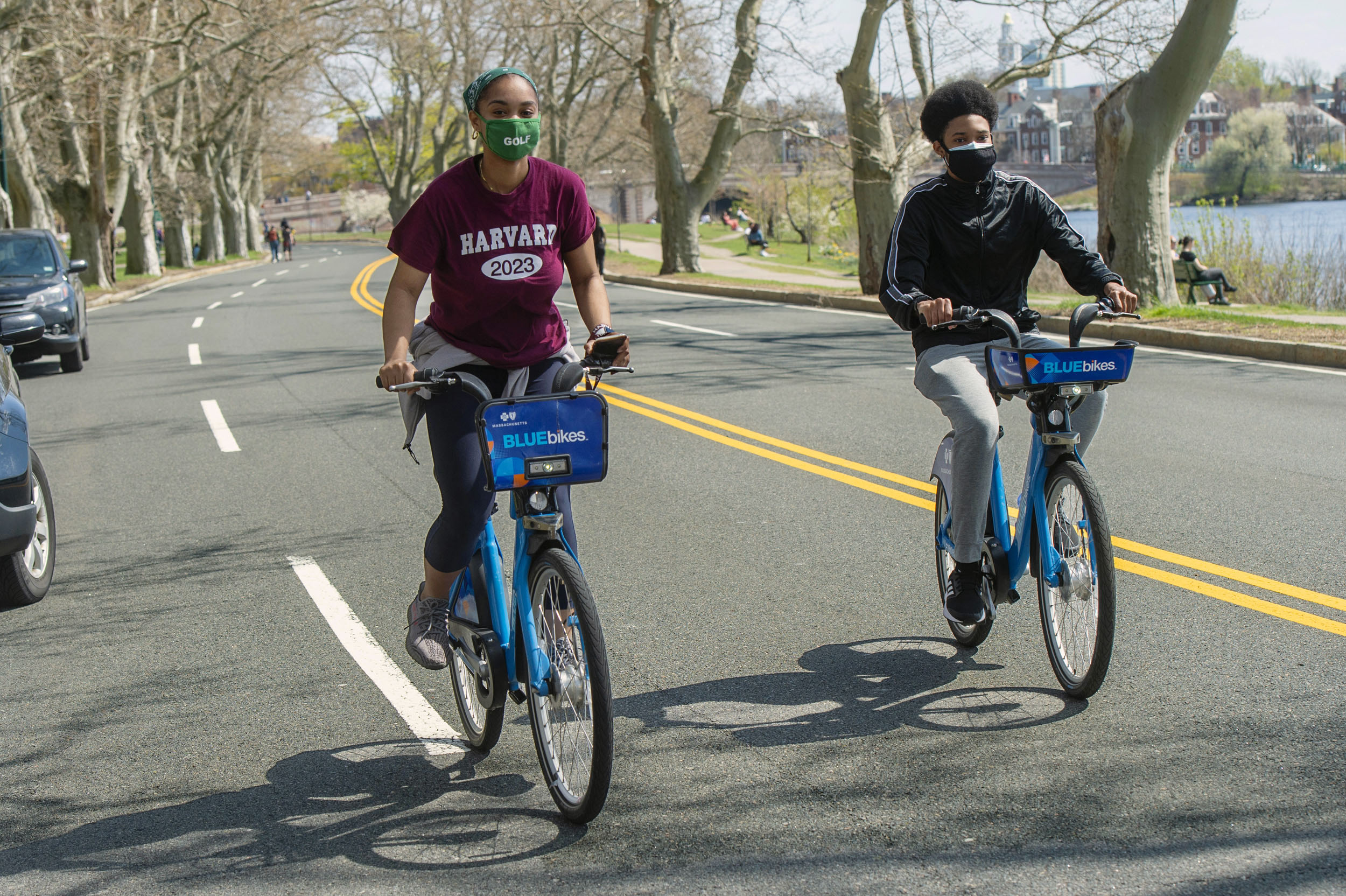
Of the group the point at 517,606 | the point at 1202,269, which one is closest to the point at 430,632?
the point at 517,606

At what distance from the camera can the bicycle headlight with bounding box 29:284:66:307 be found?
1532cm

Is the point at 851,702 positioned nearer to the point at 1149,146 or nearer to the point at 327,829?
the point at 327,829

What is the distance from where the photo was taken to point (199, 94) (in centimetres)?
5066

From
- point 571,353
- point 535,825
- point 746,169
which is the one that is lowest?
point 535,825

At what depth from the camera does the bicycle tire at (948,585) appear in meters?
4.71

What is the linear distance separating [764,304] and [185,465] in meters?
14.6

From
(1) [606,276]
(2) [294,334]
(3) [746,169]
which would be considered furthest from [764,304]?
(3) [746,169]

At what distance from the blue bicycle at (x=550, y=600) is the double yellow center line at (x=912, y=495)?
295cm

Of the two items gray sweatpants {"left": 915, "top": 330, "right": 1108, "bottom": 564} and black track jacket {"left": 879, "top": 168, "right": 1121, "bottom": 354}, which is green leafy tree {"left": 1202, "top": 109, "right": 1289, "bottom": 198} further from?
gray sweatpants {"left": 915, "top": 330, "right": 1108, "bottom": 564}

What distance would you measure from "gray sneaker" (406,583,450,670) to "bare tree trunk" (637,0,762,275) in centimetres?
2632

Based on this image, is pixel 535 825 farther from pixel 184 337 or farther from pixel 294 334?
pixel 184 337

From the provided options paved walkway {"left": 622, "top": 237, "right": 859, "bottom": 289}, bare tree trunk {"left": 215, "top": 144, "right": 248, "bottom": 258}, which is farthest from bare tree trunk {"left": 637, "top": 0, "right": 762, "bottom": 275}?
bare tree trunk {"left": 215, "top": 144, "right": 248, "bottom": 258}

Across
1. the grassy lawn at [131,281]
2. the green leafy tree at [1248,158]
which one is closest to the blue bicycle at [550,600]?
the grassy lawn at [131,281]

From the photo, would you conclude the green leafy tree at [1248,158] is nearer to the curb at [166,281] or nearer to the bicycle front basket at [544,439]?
the curb at [166,281]
